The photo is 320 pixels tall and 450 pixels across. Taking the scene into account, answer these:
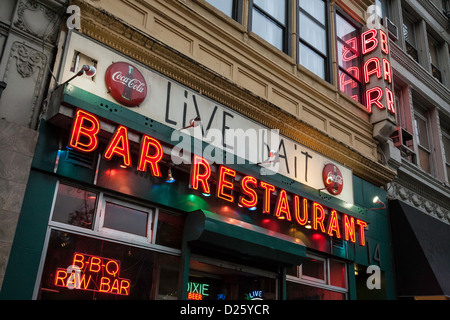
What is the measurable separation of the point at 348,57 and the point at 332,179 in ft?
15.6

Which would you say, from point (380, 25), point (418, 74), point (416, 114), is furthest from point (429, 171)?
point (380, 25)

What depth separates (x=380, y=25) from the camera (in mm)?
13906

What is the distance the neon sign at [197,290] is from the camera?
303 inches

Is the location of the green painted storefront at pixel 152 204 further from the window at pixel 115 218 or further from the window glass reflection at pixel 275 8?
the window glass reflection at pixel 275 8

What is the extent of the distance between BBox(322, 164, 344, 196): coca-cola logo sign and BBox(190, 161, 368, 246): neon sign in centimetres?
92

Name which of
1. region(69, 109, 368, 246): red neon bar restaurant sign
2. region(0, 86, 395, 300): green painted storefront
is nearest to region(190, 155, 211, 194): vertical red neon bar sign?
region(69, 109, 368, 246): red neon bar restaurant sign

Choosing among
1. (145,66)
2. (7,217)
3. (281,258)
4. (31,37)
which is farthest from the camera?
(281,258)

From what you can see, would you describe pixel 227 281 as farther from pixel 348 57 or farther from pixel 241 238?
pixel 348 57

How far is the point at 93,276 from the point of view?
6383mm

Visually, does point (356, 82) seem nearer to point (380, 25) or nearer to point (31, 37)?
point (380, 25)

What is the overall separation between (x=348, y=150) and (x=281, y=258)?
13.7ft

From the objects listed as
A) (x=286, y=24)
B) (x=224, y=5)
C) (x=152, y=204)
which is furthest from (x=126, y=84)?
(x=286, y=24)

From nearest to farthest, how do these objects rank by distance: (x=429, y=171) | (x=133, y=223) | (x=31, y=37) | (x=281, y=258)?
(x=31, y=37) < (x=133, y=223) < (x=281, y=258) < (x=429, y=171)
